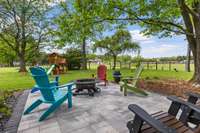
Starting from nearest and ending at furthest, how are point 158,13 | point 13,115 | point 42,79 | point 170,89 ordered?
point 42,79, point 13,115, point 170,89, point 158,13

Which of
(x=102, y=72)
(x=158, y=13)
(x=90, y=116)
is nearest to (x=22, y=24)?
(x=102, y=72)

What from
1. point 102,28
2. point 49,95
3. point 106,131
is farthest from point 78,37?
point 106,131

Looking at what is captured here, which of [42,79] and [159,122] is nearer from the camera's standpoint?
[159,122]

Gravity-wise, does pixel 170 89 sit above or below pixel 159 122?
below

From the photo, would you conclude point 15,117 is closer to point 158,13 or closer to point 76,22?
point 76,22

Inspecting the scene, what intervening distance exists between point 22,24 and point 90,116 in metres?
17.5

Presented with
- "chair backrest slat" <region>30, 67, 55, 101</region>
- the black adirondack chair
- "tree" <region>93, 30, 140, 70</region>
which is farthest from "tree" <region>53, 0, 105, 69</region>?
"tree" <region>93, 30, 140, 70</region>

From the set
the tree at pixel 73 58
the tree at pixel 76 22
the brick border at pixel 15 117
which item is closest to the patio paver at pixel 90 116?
the brick border at pixel 15 117

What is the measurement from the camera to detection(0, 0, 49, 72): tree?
18.4m

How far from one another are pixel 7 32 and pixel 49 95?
17192mm

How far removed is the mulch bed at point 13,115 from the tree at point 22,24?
13.9m

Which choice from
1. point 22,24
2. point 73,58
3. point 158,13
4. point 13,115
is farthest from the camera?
point 73,58

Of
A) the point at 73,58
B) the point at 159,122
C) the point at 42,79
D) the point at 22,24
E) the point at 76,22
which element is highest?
the point at 22,24

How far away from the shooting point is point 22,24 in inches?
760
